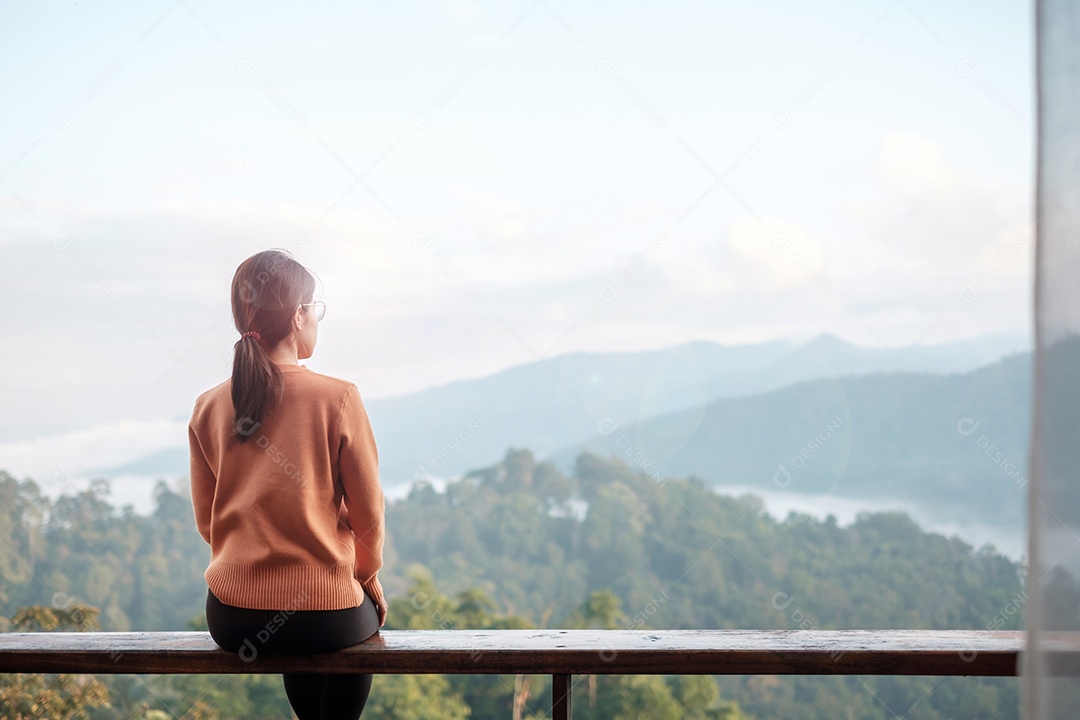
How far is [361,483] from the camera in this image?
4.71ft

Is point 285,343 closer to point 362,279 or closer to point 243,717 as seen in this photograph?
point 243,717

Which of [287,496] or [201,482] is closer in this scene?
[287,496]

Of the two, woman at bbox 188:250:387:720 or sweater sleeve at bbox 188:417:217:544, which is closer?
woman at bbox 188:250:387:720

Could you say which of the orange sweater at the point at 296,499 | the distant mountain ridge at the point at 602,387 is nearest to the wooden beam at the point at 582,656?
the orange sweater at the point at 296,499

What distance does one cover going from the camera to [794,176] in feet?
35.6

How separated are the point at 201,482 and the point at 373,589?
0.38 m

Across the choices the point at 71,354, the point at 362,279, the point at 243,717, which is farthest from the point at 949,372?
the point at 71,354

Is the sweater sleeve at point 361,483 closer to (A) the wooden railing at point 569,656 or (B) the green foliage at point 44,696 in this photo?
(A) the wooden railing at point 569,656

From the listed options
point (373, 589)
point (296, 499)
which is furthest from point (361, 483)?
point (373, 589)

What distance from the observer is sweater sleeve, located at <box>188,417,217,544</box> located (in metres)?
1.50

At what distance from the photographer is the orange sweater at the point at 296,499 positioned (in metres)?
1.39

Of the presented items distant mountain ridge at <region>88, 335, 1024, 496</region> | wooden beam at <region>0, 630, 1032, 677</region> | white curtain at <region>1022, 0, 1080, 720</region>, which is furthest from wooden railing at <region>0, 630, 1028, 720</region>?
distant mountain ridge at <region>88, 335, 1024, 496</region>

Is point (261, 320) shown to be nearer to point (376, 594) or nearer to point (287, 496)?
point (287, 496)

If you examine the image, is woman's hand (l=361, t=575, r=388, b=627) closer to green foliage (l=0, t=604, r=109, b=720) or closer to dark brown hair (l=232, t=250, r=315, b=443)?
dark brown hair (l=232, t=250, r=315, b=443)
